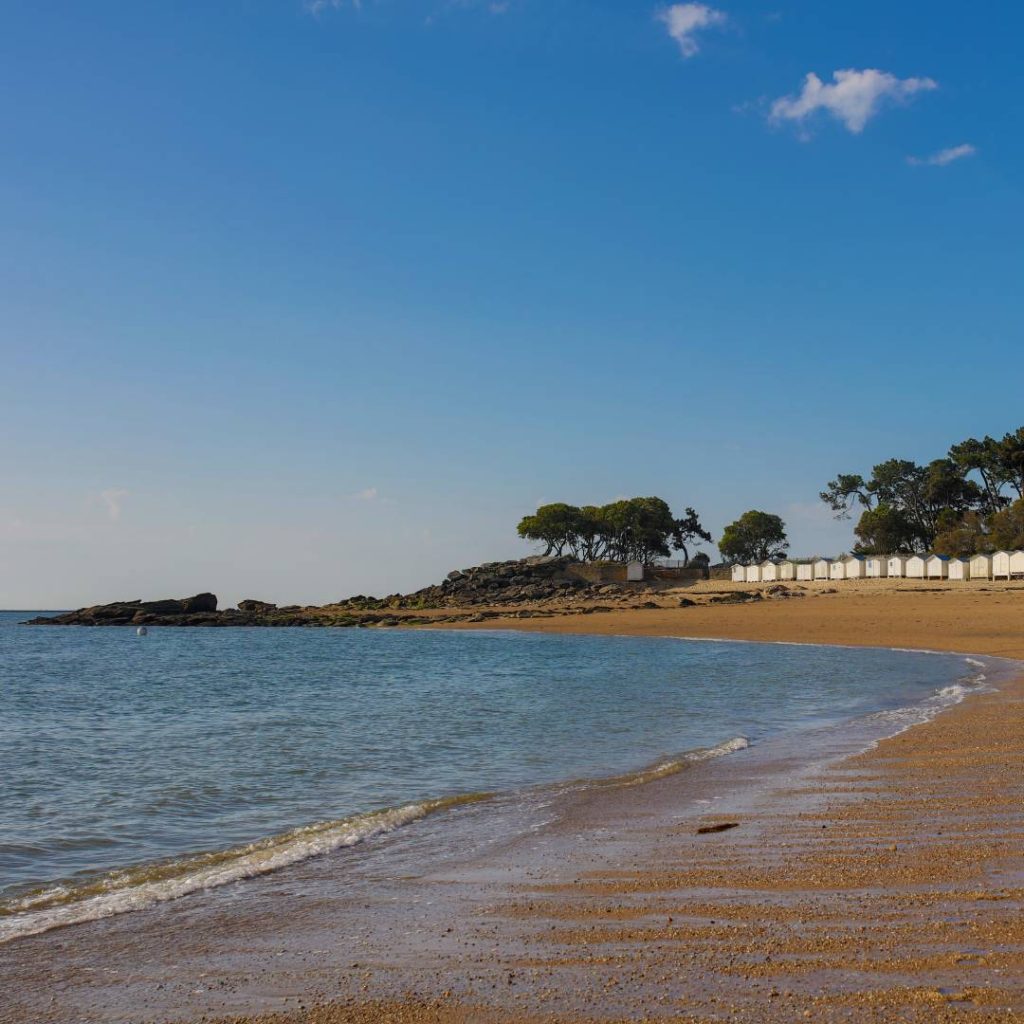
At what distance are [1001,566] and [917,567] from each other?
28.7 ft

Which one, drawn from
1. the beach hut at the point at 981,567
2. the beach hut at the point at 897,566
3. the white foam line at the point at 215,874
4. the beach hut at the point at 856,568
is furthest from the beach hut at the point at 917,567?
the white foam line at the point at 215,874

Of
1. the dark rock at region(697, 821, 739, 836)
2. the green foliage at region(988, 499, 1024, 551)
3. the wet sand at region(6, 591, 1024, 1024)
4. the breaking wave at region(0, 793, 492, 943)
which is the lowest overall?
the breaking wave at region(0, 793, 492, 943)

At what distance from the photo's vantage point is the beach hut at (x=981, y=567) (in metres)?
74.2

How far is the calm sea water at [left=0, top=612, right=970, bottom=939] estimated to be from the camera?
29.7ft

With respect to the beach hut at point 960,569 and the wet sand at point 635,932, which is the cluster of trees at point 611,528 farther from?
the wet sand at point 635,932

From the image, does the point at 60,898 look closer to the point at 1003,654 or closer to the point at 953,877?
the point at 953,877

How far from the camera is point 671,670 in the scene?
29328 mm

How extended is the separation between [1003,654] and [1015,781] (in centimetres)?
2311

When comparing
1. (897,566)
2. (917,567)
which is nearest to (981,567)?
(917,567)

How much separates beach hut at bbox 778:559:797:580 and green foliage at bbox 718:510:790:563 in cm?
3265

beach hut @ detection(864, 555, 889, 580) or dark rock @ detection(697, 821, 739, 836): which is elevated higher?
beach hut @ detection(864, 555, 889, 580)

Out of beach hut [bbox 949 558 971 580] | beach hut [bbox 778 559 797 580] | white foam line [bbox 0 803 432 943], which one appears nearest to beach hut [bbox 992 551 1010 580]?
beach hut [bbox 949 558 971 580]

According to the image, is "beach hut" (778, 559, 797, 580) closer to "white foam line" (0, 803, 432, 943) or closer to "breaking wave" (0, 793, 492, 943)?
"white foam line" (0, 803, 432, 943)

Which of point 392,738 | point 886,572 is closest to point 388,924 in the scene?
point 392,738
